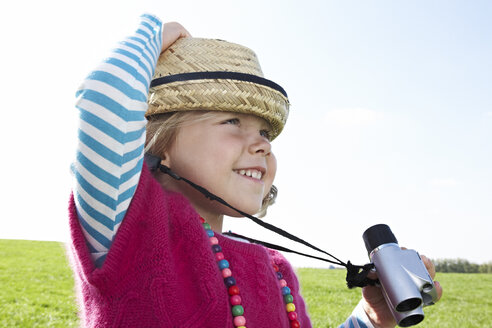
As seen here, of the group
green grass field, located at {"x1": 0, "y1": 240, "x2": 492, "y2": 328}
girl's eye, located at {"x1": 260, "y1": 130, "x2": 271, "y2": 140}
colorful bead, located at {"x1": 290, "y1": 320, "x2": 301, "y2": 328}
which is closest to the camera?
colorful bead, located at {"x1": 290, "y1": 320, "x2": 301, "y2": 328}

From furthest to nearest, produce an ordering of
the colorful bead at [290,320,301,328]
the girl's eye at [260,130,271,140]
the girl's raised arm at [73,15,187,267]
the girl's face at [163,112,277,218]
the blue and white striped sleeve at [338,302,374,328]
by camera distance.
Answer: the blue and white striped sleeve at [338,302,374,328] → the girl's eye at [260,130,271,140] → the colorful bead at [290,320,301,328] → the girl's face at [163,112,277,218] → the girl's raised arm at [73,15,187,267]

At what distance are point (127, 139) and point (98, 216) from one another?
0.85ft

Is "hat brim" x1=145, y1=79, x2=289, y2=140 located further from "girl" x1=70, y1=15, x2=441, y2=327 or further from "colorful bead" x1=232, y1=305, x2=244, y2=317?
"colorful bead" x1=232, y1=305, x2=244, y2=317

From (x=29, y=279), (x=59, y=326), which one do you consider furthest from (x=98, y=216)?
(x=29, y=279)

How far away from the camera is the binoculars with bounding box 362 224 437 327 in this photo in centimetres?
180

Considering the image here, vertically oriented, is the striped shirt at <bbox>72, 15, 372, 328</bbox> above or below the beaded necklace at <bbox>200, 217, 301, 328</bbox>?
above

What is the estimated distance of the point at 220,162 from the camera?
1829 mm

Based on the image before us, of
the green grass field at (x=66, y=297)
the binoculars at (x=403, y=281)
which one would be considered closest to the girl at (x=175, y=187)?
the binoculars at (x=403, y=281)

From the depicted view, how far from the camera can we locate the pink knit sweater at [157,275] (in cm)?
141

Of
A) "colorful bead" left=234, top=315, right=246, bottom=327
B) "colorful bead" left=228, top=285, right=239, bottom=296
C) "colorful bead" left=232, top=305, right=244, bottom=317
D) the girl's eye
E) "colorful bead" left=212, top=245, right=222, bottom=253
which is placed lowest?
"colorful bead" left=234, top=315, right=246, bottom=327

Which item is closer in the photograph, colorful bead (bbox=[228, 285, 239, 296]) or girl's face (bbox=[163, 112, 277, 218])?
colorful bead (bbox=[228, 285, 239, 296])

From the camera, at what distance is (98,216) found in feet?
4.66

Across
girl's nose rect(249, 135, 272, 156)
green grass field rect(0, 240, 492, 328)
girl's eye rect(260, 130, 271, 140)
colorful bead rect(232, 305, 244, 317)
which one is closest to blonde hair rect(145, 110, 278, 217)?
girl's nose rect(249, 135, 272, 156)

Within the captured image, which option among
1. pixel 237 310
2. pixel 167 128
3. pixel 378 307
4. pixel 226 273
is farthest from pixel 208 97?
pixel 378 307
